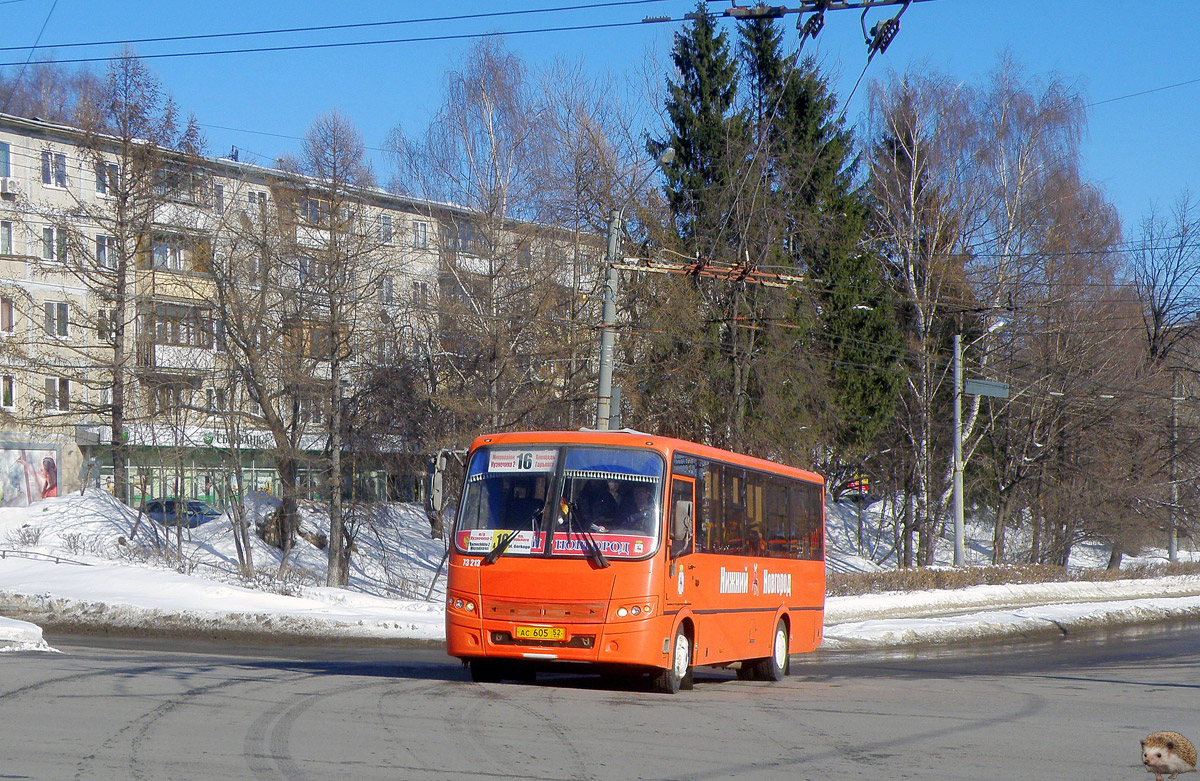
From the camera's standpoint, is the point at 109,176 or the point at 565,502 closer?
the point at 565,502

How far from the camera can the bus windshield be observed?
499 inches

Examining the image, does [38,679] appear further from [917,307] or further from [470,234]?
[917,307]

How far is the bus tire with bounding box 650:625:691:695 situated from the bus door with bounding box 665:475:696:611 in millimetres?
412

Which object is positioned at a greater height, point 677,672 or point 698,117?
point 698,117

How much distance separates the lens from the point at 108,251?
39.4 m

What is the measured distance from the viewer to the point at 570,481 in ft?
42.7

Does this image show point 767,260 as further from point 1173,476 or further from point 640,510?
point 640,510

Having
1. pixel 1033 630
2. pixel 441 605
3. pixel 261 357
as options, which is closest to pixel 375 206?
pixel 261 357

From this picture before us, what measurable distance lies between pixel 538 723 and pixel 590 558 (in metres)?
2.94

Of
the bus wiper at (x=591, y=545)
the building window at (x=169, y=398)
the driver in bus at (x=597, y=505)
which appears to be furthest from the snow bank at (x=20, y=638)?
the building window at (x=169, y=398)

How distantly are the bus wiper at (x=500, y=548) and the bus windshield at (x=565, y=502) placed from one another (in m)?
0.01

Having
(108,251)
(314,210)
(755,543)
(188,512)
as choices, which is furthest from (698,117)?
(755,543)

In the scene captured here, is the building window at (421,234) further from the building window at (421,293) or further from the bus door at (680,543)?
the bus door at (680,543)

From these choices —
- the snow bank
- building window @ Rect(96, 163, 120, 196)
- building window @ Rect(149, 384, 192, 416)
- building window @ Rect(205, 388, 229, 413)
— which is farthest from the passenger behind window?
building window @ Rect(96, 163, 120, 196)
